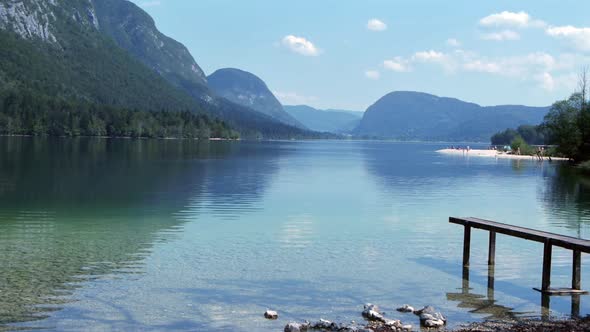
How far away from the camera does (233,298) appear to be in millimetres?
20438

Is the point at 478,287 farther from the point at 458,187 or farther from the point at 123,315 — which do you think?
the point at 458,187

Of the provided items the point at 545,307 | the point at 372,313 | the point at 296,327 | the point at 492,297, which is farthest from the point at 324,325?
the point at 545,307

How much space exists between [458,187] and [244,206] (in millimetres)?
32722

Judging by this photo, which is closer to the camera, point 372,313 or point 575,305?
point 372,313

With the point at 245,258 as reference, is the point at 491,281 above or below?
below

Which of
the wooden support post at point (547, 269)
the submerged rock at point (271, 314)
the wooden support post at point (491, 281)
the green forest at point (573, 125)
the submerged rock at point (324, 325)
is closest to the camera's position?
the submerged rock at point (324, 325)

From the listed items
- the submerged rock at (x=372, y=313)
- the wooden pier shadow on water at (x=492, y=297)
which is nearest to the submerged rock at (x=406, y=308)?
the submerged rock at (x=372, y=313)

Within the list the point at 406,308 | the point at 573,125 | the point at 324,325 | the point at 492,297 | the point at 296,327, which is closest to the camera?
the point at 296,327

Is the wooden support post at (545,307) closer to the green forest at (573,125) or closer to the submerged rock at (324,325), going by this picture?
the submerged rock at (324,325)

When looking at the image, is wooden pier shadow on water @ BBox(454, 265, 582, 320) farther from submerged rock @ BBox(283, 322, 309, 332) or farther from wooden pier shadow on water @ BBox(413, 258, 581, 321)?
submerged rock @ BBox(283, 322, 309, 332)

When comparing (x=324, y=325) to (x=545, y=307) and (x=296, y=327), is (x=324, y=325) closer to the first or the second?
(x=296, y=327)

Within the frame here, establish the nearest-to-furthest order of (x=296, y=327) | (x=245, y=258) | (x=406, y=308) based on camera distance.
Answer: (x=296, y=327)
(x=406, y=308)
(x=245, y=258)

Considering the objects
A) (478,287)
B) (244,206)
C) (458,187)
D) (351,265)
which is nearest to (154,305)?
(351,265)

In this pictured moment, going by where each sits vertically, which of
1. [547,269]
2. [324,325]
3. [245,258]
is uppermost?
[547,269]
